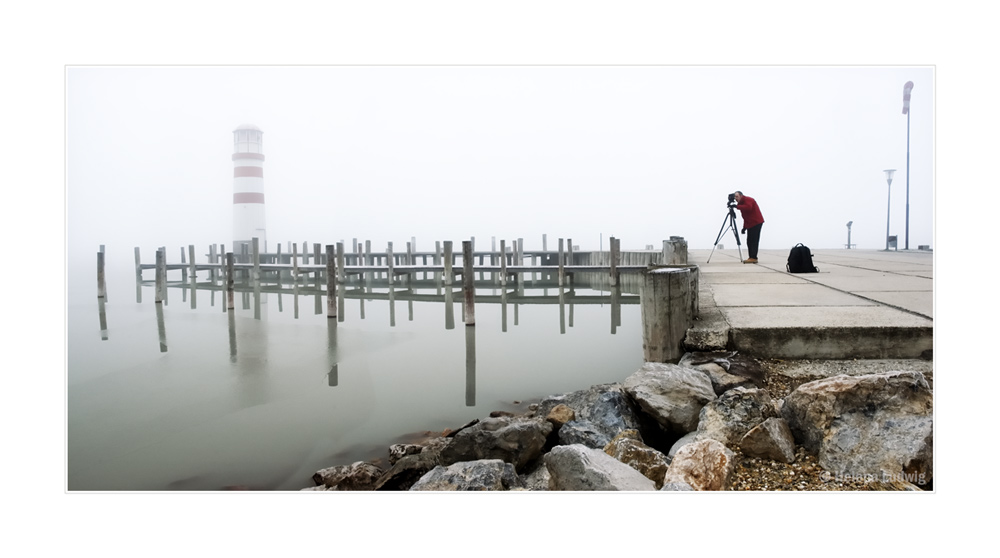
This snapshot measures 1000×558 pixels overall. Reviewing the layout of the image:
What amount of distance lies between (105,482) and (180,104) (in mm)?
2339

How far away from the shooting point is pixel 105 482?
3.23 meters

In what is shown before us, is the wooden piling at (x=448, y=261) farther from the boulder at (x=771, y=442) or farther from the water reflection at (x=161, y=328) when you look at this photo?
the boulder at (x=771, y=442)

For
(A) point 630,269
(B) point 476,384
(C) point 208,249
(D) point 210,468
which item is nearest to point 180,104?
(D) point 210,468

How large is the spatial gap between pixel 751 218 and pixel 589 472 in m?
7.13

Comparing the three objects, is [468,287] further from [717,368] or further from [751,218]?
[717,368]

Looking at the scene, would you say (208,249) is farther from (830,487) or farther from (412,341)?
(830,487)

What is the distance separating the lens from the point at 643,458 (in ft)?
8.00

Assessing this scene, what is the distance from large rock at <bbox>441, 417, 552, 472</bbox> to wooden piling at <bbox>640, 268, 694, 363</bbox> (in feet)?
2.74

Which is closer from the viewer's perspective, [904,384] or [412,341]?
[904,384]

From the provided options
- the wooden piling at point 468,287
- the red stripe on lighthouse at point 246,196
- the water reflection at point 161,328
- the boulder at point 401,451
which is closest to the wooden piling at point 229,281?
the water reflection at point 161,328

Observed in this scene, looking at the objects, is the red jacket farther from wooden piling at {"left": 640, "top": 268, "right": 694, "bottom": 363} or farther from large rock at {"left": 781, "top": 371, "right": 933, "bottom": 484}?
large rock at {"left": 781, "top": 371, "right": 933, "bottom": 484}

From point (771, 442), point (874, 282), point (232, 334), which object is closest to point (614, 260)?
point (874, 282)

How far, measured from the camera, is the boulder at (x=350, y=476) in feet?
10.2

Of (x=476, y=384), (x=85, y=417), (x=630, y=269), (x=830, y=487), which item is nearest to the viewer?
(x=830, y=487)
